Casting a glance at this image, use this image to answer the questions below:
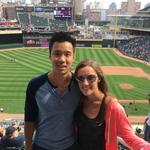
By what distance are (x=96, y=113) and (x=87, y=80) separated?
38cm

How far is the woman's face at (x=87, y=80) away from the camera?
331 cm

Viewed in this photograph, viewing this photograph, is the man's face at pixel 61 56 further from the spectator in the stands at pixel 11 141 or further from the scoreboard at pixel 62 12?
the scoreboard at pixel 62 12

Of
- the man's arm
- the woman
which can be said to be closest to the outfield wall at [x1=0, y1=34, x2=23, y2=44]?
the man's arm

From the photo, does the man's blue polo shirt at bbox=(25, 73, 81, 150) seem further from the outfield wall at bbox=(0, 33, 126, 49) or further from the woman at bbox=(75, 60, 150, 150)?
the outfield wall at bbox=(0, 33, 126, 49)

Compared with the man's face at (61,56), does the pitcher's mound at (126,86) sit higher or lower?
lower

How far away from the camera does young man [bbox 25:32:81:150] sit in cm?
340

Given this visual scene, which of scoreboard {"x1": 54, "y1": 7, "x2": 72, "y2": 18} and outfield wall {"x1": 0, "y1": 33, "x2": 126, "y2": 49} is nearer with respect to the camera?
outfield wall {"x1": 0, "y1": 33, "x2": 126, "y2": 49}

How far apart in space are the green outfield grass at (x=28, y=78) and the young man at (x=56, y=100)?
774 inches

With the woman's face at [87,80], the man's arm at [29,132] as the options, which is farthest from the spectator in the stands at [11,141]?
the woman's face at [87,80]

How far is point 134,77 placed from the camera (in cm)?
3572

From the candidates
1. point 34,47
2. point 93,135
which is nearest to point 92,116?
point 93,135

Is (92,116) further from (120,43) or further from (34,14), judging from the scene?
(34,14)

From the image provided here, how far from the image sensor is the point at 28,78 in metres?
32.6

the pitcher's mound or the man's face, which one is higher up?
the man's face
